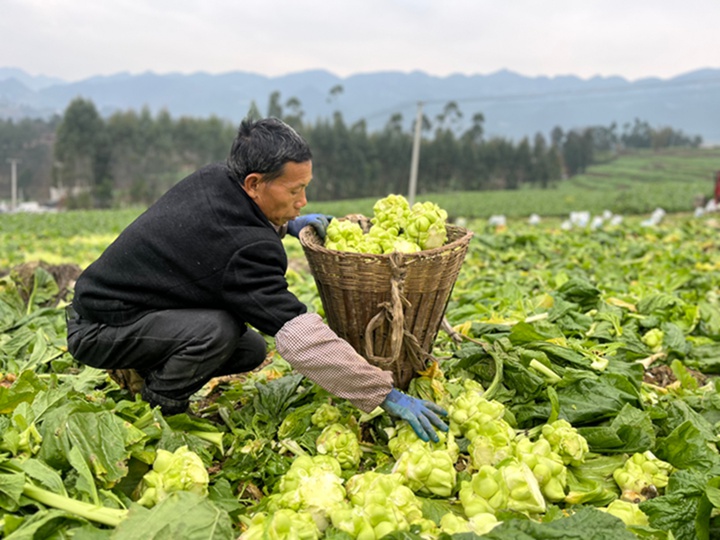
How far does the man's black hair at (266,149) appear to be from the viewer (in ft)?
9.36

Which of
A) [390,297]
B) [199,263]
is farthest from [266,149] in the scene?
[390,297]

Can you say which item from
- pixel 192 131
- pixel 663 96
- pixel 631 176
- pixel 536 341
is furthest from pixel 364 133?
pixel 663 96

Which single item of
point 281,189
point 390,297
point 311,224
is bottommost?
point 390,297

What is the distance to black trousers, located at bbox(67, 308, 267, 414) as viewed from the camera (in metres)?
3.07

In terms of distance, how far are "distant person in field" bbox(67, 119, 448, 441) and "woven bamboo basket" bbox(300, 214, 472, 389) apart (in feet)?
0.88

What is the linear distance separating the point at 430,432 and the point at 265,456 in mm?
877

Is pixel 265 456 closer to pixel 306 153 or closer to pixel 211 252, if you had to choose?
pixel 211 252

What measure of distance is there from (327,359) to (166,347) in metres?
0.92

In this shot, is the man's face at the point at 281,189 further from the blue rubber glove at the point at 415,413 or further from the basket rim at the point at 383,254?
the blue rubber glove at the point at 415,413

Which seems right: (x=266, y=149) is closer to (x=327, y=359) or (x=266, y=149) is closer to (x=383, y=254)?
(x=383, y=254)

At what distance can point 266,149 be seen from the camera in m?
2.86

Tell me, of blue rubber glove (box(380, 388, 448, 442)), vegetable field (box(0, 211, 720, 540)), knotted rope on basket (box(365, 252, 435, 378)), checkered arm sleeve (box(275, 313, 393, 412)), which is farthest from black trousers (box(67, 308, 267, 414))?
blue rubber glove (box(380, 388, 448, 442))

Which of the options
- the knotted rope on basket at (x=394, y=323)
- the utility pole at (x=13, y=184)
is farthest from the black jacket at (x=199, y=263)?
the utility pole at (x=13, y=184)

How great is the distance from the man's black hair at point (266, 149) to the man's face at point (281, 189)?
3cm
